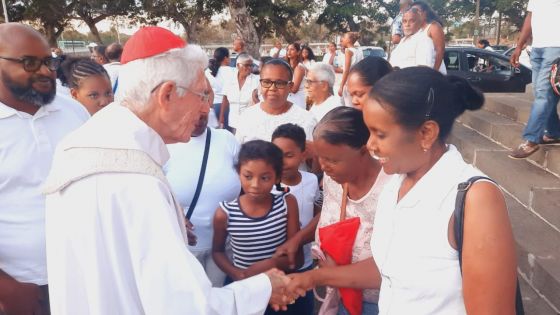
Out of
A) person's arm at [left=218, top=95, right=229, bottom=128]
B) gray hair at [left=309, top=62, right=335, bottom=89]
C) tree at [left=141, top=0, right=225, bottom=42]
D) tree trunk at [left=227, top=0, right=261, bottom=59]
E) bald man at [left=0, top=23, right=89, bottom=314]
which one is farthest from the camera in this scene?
tree at [left=141, top=0, right=225, bottom=42]

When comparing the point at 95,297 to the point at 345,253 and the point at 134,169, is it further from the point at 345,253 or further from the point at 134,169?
the point at 345,253

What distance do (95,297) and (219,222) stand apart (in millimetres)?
1125

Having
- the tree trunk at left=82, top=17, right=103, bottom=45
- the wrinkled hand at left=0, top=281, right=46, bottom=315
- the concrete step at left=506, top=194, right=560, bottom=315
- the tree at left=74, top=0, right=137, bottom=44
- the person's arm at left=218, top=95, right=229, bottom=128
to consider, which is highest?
the tree at left=74, top=0, right=137, bottom=44

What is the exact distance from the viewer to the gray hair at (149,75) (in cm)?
147

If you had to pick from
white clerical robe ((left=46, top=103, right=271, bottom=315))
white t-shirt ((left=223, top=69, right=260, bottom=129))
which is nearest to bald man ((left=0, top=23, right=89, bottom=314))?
white clerical robe ((left=46, top=103, right=271, bottom=315))

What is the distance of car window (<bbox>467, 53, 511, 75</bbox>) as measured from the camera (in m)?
9.93

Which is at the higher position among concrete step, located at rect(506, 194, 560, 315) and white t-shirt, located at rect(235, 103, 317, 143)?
white t-shirt, located at rect(235, 103, 317, 143)

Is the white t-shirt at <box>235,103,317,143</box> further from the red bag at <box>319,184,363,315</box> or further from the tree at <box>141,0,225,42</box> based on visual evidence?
the tree at <box>141,0,225,42</box>

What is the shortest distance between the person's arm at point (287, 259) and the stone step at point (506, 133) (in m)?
2.41

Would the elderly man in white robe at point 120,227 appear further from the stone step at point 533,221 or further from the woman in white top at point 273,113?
the stone step at point 533,221

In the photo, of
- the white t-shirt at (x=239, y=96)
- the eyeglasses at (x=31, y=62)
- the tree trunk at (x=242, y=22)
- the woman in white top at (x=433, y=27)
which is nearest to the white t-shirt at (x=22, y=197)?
the eyeglasses at (x=31, y=62)

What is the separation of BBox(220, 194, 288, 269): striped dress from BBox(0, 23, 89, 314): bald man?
3.10 ft

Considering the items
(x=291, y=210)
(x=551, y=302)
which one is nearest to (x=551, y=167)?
(x=551, y=302)

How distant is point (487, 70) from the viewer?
994 cm
